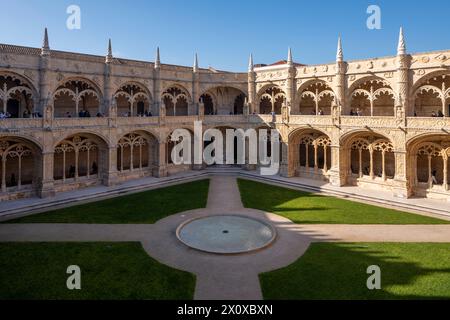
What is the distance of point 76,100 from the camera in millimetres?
30031

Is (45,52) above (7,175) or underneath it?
above

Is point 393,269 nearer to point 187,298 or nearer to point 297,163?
point 187,298

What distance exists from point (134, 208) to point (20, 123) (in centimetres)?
1071

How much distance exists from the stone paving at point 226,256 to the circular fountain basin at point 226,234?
434 millimetres

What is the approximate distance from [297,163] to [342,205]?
11035 mm

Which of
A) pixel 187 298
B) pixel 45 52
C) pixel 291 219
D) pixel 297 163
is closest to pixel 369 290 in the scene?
pixel 187 298

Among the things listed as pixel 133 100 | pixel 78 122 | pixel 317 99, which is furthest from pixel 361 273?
pixel 133 100

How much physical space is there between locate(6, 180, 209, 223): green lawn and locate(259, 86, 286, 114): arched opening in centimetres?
1440

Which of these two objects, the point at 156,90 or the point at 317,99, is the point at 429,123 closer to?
the point at 317,99

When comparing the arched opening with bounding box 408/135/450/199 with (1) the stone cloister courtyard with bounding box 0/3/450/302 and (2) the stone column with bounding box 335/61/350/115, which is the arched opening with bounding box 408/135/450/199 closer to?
(1) the stone cloister courtyard with bounding box 0/3/450/302

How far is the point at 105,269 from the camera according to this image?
15.4m

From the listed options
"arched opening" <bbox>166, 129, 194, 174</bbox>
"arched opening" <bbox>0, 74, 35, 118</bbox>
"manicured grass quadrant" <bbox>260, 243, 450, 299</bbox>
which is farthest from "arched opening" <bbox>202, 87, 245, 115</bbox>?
"manicured grass quadrant" <bbox>260, 243, 450, 299</bbox>

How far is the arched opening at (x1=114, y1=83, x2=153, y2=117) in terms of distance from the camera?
112ft
